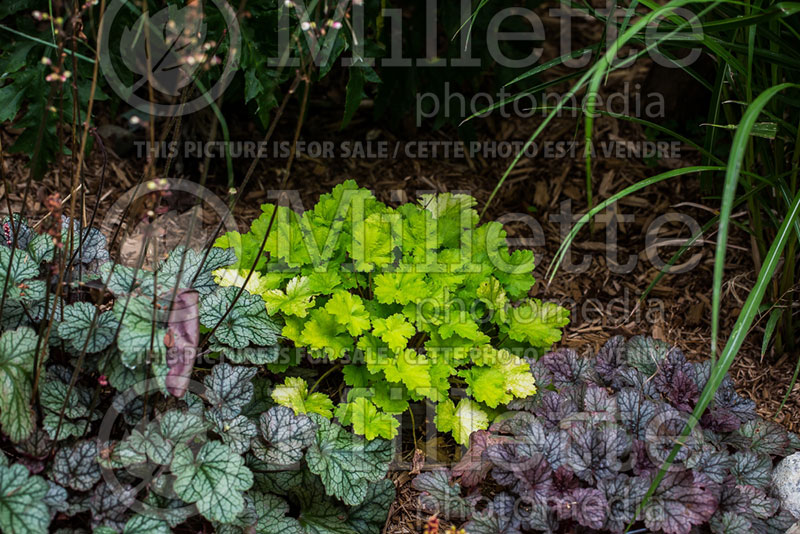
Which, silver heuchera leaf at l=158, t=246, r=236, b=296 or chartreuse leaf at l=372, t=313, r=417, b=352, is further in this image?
chartreuse leaf at l=372, t=313, r=417, b=352

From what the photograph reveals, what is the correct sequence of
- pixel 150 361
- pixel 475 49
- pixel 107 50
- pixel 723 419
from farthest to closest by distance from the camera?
pixel 475 49 → pixel 107 50 → pixel 723 419 → pixel 150 361

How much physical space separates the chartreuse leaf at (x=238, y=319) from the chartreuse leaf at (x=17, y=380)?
411 mm

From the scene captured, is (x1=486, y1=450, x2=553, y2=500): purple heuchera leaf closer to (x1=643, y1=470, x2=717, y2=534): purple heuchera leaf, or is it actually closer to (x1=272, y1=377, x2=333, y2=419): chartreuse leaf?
(x1=643, y1=470, x2=717, y2=534): purple heuchera leaf

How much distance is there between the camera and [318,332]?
6.84 feet

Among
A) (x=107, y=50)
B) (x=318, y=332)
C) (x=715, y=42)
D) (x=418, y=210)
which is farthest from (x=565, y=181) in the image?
(x=107, y=50)

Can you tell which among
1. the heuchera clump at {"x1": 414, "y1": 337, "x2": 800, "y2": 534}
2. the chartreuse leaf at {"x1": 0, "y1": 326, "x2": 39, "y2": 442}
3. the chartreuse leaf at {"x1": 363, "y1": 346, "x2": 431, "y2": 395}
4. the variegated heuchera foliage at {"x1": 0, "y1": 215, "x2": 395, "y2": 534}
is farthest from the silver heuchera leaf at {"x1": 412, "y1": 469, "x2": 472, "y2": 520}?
the chartreuse leaf at {"x1": 0, "y1": 326, "x2": 39, "y2": 442}

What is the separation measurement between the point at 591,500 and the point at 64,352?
4.32 feet

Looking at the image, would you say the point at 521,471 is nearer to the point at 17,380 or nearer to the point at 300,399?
the point at 300,399

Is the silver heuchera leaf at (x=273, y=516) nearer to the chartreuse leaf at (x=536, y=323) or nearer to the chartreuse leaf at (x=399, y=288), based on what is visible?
the chartreuse leaf at (x=399, y=288)

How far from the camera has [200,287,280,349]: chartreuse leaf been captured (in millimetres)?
1860

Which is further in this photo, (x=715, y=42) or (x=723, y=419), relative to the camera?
(x=723, y=419)

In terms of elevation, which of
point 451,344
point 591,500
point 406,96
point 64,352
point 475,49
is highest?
point 475,49

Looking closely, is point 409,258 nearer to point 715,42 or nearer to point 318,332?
point 318,332

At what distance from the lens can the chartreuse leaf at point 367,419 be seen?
76.4 inches
